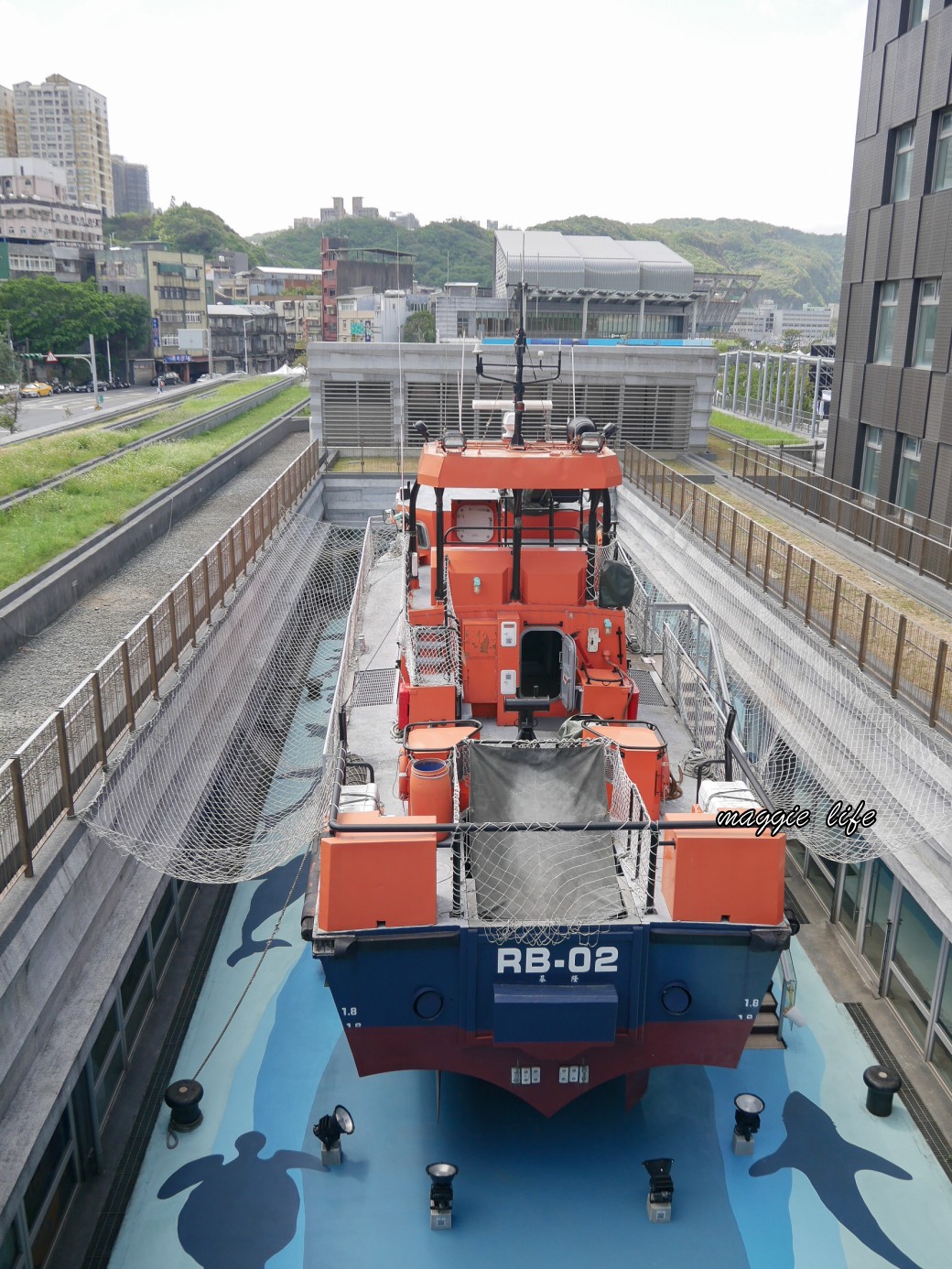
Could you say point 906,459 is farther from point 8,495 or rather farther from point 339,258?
point 339,258

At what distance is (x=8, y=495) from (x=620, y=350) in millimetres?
18639

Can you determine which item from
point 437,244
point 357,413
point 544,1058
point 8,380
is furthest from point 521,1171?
point 437,244

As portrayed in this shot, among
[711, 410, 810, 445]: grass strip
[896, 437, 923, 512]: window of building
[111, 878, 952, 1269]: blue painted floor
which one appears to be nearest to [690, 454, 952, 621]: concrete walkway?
[896, 437, 923, 512]: window of building

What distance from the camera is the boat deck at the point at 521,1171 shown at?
7703mm

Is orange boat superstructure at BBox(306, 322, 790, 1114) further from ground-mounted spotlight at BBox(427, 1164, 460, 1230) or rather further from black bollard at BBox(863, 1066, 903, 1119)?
black bollard at BBox(863, 1066, 903, 1119)

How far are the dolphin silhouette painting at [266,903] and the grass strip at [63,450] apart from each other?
12.9 m

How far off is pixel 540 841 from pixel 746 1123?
3.15m

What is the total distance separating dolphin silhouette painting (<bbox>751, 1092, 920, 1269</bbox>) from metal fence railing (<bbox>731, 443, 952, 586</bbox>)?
9.21 meters

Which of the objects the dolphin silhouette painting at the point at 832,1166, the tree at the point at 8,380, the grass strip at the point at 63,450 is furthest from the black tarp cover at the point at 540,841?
the tree at the point at 8,380

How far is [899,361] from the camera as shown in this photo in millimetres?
20688

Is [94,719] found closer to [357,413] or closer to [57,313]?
[357,413]

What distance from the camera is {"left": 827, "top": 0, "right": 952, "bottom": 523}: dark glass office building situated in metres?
→ 18.8

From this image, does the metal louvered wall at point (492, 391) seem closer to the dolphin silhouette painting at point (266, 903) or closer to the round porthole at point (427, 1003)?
the dolphin silhouette painting at point (266, 903)

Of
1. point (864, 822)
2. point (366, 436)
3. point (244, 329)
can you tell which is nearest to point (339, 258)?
point (244, 329)
